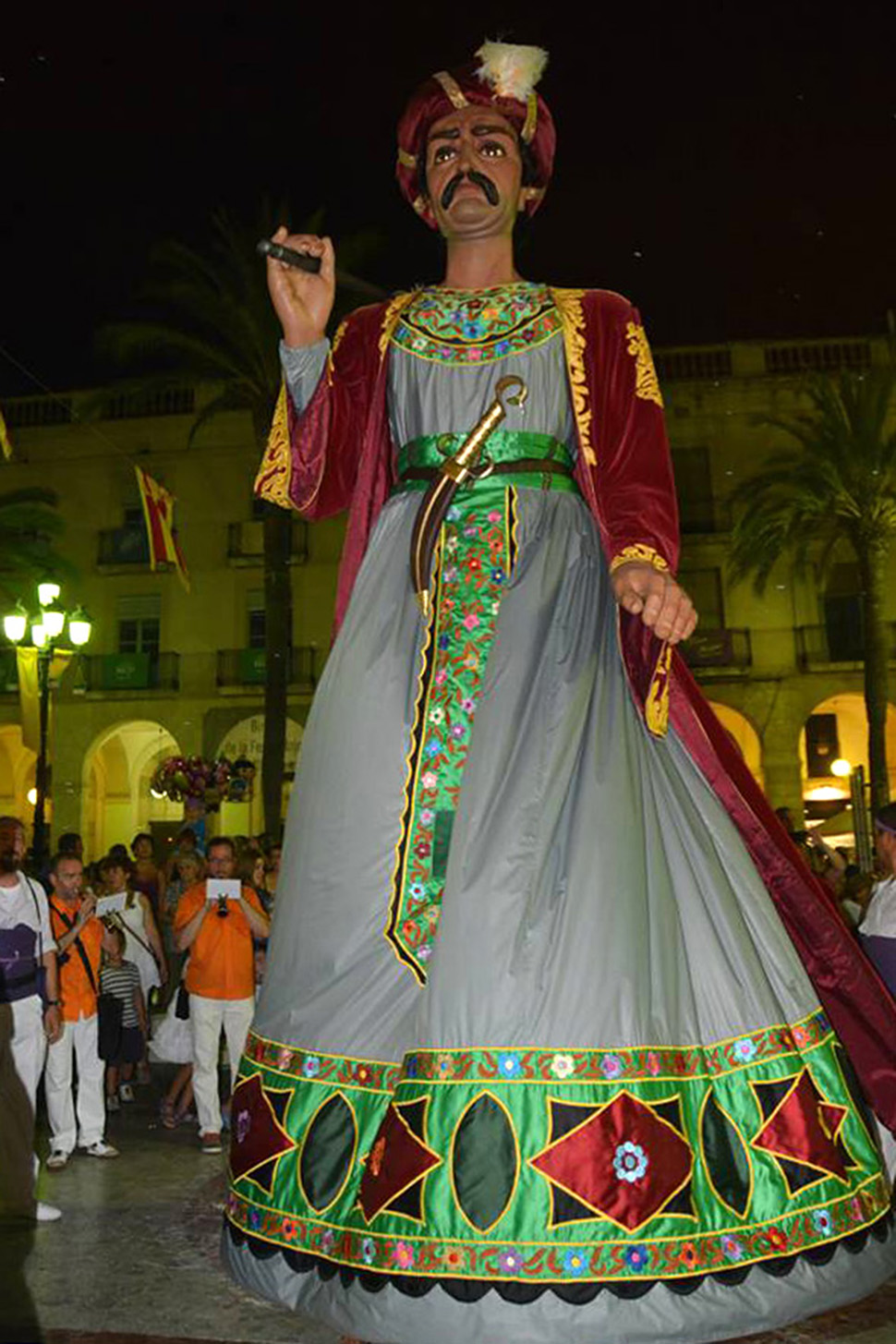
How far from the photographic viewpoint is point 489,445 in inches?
143

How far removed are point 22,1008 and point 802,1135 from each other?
406 centimetres

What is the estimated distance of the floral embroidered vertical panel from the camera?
318cm

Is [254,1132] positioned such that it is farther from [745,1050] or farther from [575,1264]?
[745,1050]

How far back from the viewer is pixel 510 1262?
2646 millimetres

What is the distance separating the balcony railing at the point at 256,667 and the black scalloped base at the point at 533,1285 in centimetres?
2825

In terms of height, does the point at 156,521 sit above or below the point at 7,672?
above

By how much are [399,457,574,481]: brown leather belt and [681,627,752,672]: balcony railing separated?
25.8 metres

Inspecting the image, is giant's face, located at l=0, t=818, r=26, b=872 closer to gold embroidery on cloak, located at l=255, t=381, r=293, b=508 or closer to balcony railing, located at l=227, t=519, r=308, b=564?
gold embroidery on cloak, located at l=255, t=381, r=293, b=508

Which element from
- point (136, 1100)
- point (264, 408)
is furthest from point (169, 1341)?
point (264, 408)

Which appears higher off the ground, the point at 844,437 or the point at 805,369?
the point at 805,369

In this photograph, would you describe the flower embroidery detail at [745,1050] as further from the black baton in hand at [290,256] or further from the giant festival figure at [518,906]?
the black baton in hand at [290,256]

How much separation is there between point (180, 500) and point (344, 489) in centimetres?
2852

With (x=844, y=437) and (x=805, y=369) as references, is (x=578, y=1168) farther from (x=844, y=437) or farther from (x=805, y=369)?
(x=805, y=369)

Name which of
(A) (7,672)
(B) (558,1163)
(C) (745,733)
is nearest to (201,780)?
(B) (558,1163)
